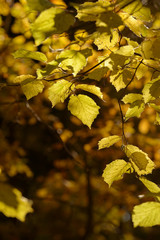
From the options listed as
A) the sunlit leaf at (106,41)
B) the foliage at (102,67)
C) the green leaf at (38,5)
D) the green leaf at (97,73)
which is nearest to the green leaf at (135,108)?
the foliage at (102,67)

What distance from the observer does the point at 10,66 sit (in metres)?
4.80

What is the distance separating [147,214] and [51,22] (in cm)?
84

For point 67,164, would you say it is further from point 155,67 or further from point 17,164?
point 155,67

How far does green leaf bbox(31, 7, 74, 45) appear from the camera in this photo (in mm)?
759

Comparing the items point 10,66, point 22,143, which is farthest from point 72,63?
point 22,143

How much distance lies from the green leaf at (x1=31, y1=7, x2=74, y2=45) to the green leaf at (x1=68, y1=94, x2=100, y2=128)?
425 millimetres

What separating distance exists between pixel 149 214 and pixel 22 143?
6.13 m

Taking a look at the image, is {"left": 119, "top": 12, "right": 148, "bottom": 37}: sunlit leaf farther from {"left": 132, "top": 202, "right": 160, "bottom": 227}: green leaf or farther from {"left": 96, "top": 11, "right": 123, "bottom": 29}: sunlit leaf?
{"left": 132, "top": 202, "right": 160, "bottom": 227}: green leaf

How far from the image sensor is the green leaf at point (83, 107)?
118 centimetres

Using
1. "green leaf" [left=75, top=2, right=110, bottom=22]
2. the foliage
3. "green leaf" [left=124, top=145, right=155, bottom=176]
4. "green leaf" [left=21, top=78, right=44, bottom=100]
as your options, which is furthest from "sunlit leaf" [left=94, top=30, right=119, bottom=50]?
"green leaf" [left=124, top=145, right=155, bottom=176]

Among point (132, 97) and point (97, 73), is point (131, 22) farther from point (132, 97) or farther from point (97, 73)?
point (132, 97)

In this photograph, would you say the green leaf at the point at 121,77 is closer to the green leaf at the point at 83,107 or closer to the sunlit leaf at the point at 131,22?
the green leaf at the point at 83,107

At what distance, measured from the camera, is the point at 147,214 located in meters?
1.03

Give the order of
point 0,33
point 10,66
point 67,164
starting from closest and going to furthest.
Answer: point 0,33 < point 10,66 < point 67,164
